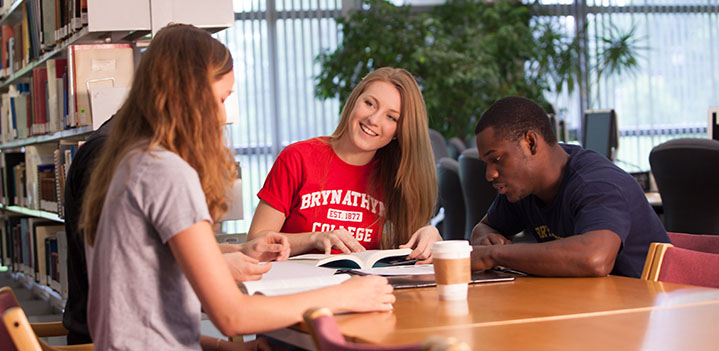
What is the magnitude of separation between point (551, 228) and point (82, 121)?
224 cm

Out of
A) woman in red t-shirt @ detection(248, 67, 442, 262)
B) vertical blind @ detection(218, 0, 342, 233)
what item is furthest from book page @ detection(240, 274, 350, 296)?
vertical blind @ detection(218, 0, 342, 233)

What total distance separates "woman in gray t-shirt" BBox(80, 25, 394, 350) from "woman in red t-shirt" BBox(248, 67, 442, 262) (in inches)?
39.1

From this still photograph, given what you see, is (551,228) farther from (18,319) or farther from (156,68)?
(18,319)

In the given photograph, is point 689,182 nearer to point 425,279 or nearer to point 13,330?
point 425,279

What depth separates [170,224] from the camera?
1230 millimetres

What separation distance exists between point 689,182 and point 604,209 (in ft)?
7.13

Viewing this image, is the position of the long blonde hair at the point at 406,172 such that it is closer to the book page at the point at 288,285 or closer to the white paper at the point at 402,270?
the white paper at the point at 402,270

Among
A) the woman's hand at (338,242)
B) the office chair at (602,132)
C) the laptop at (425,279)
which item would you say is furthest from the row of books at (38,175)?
the office chair at (602,132)

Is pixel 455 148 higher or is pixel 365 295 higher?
pixel 455 148

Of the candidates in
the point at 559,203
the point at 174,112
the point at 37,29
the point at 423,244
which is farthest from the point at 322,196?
the point at 37,29

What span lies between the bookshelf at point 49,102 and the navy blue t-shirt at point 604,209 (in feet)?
5.38

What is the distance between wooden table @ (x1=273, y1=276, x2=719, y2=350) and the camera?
1186 mm

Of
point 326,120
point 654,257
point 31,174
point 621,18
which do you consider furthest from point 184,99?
point 621,18

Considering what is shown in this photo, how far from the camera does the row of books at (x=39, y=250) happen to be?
427cm
